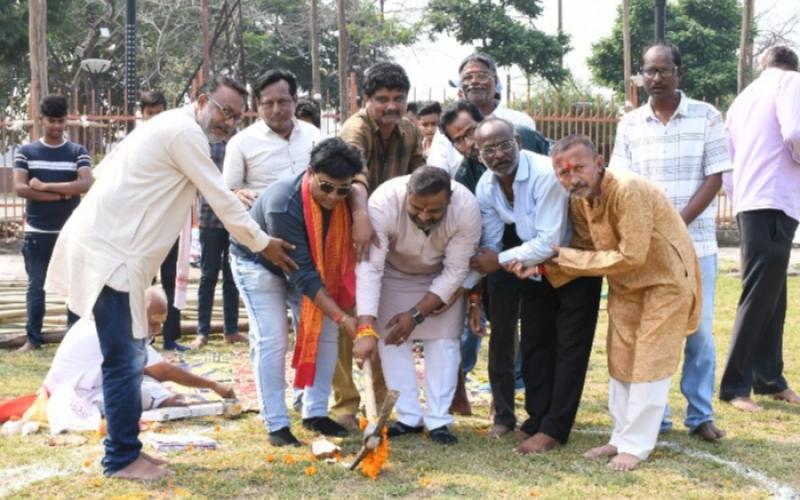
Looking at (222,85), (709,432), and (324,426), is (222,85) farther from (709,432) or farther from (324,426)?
(709,432)

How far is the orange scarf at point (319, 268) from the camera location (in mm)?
5551

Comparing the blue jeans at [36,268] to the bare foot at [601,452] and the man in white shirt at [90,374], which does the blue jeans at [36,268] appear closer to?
the man in white shirt at [90,374]

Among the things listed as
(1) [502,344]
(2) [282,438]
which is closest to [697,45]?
(1) [502,344]

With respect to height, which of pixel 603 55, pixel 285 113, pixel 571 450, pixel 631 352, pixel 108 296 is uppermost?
pixel 603 55

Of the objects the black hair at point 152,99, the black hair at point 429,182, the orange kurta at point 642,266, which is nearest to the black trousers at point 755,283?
the orange kurta at point 642,266

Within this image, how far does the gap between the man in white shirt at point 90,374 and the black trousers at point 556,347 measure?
200 cm

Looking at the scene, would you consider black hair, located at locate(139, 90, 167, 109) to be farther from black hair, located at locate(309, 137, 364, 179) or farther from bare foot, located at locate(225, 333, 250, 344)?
black hair, located at locate(309, 137, 364, 179)

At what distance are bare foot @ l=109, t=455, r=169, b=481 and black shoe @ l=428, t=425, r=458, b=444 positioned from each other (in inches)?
57.8

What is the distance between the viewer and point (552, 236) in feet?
17.6

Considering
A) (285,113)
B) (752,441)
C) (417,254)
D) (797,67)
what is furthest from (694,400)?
(285,113)

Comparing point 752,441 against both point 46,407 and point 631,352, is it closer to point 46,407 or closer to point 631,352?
point 631,352

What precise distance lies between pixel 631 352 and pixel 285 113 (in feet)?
9.22

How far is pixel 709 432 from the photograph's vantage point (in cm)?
571

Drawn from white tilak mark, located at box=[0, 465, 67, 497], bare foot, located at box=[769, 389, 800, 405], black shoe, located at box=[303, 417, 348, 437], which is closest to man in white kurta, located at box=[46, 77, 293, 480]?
white tilak mark, located at box=[0, 465, 67, 497]
